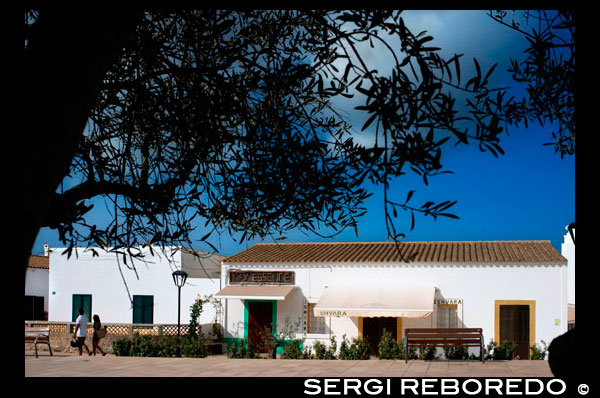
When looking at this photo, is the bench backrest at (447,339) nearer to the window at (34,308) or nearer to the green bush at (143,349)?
the green bush at (143,349)

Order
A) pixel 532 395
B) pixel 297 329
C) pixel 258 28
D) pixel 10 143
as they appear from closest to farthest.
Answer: pixel 10 143 < pixel 532 395 < pixel 258 28 < pixel 297 329

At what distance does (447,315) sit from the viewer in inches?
839

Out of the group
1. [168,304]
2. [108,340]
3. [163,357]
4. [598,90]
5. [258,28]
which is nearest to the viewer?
[598,90]

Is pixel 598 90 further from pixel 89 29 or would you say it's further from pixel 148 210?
pixel 148 210

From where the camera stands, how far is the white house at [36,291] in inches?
1188

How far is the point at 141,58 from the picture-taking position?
15.4 ft

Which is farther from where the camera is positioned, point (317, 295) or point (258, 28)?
point (317, 295)

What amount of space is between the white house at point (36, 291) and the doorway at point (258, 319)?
1256 cm

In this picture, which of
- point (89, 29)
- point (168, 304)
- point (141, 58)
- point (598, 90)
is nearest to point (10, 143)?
point (89, 29)

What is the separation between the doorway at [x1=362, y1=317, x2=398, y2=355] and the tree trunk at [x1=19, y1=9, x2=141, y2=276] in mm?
20082

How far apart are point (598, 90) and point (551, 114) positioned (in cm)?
162

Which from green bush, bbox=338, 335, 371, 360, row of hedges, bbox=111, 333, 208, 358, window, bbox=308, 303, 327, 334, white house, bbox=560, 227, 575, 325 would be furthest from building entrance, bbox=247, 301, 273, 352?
white house, bbox=560, 227, 575, 325

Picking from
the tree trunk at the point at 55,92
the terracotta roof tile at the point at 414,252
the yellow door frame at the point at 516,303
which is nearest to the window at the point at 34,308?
the terracotta roof tile at the point at 414,252

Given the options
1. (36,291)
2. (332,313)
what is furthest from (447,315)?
(36,291)
